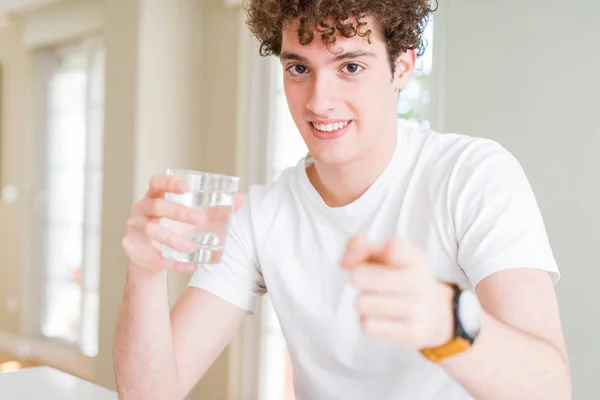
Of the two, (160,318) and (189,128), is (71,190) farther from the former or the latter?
(160,318)

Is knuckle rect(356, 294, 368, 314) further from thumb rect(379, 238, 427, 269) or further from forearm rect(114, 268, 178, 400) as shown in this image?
forearm rect(114, 268, 178, 400)

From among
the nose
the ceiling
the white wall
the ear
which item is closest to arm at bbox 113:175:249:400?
the nose

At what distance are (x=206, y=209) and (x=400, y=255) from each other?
38 cm

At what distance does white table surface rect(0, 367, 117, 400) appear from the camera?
52.7 inches

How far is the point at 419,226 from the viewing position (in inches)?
51.8

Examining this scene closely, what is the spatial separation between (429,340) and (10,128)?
5865mm

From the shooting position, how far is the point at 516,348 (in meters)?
0.84

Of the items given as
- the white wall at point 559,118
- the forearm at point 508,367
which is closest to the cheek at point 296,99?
the forearm at point 508,367

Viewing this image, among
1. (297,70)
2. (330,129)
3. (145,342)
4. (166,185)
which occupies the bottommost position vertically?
(145,342)

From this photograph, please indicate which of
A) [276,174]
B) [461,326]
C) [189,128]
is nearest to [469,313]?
[461,326]

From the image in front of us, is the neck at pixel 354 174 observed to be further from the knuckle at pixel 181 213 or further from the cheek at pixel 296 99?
the knuckle at pixel 181 213

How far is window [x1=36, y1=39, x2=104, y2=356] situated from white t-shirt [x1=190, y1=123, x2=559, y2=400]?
12.5 ft

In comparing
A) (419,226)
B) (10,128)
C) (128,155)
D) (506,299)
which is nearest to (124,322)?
(419,226)

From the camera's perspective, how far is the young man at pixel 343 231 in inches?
42.8
